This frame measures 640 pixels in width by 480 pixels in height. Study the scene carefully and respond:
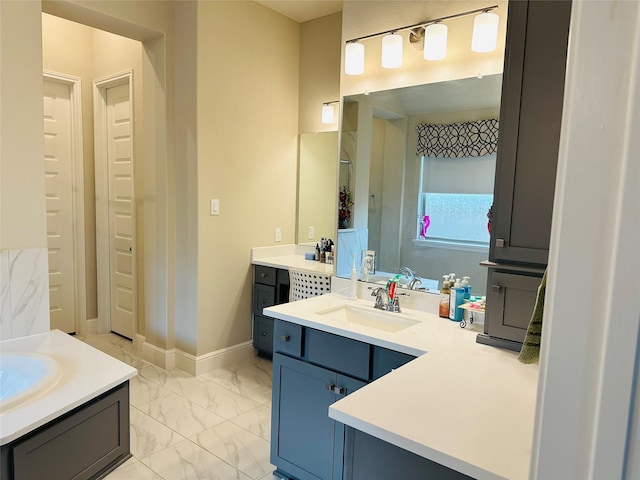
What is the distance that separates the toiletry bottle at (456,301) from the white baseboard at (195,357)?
2.04 meters

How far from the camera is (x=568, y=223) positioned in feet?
1.67

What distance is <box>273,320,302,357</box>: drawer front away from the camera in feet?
6.72

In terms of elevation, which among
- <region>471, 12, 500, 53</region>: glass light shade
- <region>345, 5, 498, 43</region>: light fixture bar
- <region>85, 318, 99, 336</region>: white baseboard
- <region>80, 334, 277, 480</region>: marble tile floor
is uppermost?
<region>345, 5, 498, 43</region>: light fixture bar

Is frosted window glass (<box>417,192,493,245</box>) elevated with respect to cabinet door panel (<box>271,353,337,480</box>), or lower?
elevated

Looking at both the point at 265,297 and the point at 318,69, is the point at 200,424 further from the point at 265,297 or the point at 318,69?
the point at 318,69

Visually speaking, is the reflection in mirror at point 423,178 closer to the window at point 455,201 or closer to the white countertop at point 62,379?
the window at point 455,201

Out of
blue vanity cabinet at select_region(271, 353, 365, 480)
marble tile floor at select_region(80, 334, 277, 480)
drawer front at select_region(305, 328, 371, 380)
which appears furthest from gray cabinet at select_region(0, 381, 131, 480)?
drawer front at select_region(305, 328, 371, 380)

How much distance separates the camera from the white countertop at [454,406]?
100cm

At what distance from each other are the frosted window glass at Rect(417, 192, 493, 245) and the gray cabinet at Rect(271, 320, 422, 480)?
857 mm

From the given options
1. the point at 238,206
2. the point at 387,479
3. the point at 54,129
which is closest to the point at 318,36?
the point at 238,206

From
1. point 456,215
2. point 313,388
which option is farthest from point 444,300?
point 313,388

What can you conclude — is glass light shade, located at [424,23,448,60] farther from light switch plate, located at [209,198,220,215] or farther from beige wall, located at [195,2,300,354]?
light switch plate, located at [209,198,220,215]

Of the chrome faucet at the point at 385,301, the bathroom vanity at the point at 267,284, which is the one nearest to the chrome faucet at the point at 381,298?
the chrome faucet at the point at 385,301

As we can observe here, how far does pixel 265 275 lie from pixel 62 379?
1.77m
